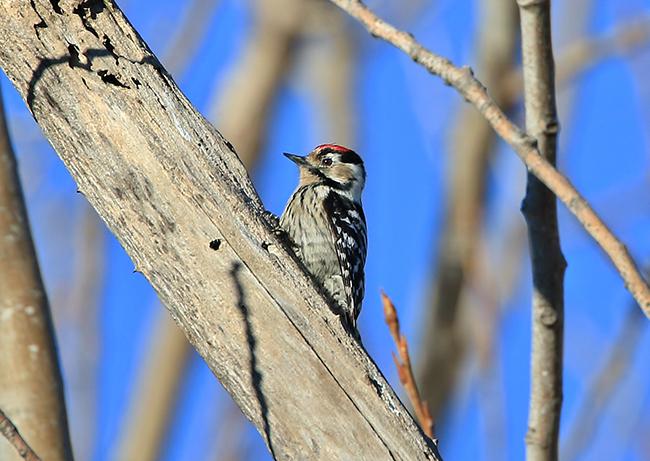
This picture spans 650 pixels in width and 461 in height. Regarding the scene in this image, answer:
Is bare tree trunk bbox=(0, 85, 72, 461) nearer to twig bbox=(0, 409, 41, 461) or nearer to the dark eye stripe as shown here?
twig bbox=(0, 409, 41, 461)

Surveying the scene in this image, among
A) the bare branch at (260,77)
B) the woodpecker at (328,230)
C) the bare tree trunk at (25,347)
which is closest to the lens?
the bare tree trunk at (25,347)

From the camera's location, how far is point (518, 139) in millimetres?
2373

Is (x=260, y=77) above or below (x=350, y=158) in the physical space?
above

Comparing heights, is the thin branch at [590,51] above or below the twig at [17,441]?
above

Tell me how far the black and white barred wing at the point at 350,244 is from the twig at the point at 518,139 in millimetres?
2533

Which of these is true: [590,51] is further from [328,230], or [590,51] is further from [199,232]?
[199,232]

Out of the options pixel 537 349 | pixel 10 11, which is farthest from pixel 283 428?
pixel 10 11

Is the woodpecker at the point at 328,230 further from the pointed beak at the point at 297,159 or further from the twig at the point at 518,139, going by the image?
the twig at the point at 518,139

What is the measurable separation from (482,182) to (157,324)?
3191mm

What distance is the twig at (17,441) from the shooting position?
197 centimetres

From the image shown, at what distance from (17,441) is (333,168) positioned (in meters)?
4.50

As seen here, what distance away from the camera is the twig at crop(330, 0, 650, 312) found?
212 cm

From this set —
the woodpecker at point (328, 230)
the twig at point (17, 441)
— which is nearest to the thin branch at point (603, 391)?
the woodpecker at point (328, 230)

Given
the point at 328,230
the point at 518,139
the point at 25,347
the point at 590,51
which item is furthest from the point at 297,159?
the point at 518,139
